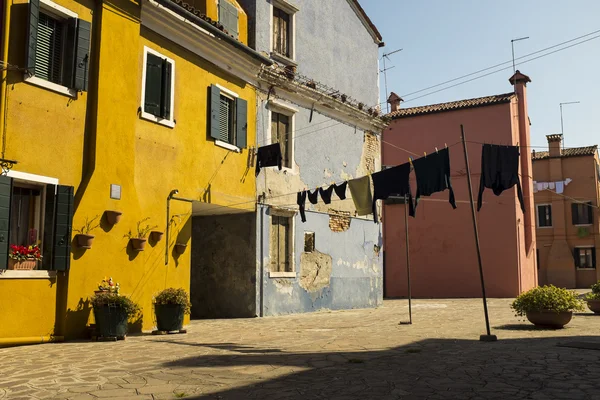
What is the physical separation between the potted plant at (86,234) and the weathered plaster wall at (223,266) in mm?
5261

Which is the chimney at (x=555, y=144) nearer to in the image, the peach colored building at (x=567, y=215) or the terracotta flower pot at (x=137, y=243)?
the peach colored building at (x=567, y=215)

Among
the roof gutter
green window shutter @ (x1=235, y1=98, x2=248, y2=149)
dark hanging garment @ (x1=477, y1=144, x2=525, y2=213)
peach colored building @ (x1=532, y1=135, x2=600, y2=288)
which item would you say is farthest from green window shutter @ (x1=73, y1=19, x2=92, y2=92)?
peach colored building @ (x1=532, y1=135, x2=600, y2=288)

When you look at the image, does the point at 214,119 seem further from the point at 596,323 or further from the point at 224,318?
the point at 596,323

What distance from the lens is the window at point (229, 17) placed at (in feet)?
46.9

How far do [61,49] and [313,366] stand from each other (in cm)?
717

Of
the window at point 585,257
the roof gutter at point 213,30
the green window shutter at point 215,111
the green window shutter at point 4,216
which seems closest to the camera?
the green window shutter at point 4,216

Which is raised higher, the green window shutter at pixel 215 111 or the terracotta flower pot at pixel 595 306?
the green window shutter at pixel 215 111

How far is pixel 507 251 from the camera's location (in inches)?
1040

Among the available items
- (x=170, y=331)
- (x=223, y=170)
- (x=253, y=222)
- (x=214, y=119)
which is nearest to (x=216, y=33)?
(x=214, y=119)

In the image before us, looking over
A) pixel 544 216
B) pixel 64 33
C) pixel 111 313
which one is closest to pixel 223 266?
pixel 111 313

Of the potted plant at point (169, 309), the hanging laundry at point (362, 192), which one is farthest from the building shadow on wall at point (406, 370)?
the hanging laundry at point (362, 192)

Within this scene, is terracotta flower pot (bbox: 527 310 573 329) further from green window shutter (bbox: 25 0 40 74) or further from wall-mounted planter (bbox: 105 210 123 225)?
green window shutter (bbox: 25 0 40 74)

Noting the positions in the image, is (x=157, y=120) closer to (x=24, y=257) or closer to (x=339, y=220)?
(x=24, y=257)

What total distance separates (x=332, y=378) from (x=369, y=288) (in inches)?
517
